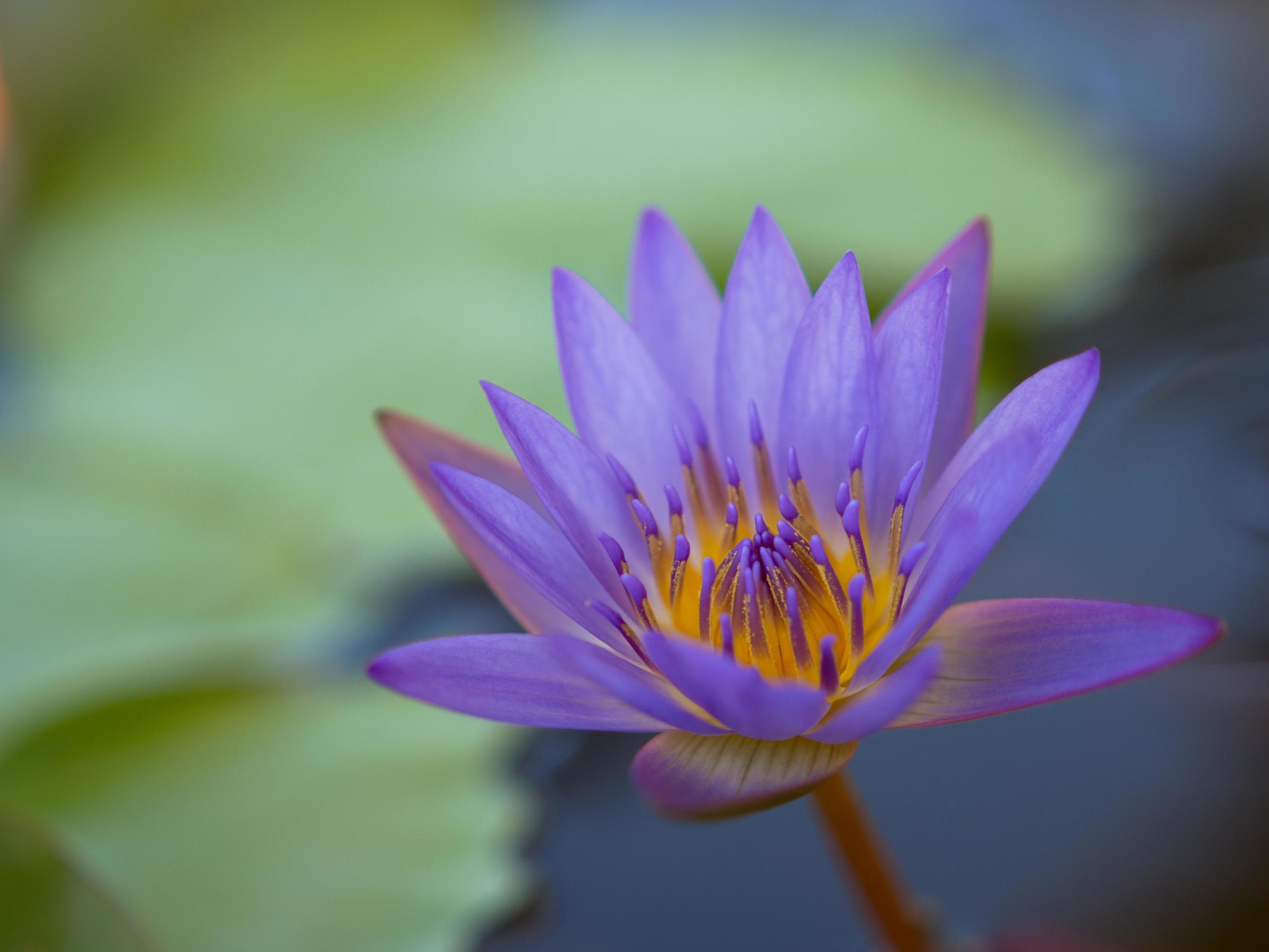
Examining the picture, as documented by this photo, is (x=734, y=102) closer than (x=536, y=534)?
No

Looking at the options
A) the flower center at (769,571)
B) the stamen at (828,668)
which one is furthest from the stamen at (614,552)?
the stamen at (828,668)

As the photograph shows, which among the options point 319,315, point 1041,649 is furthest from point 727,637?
point 319,315

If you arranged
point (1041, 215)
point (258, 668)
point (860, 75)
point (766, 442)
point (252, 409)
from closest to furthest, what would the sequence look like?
point (766, 442)
point (258, 668)
point (252, 409)
point (1041, 215)
point (860, 75)

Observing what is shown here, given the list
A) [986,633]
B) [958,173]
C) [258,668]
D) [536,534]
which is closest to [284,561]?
[258,668]

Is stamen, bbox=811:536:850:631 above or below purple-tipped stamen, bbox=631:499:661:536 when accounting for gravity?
below

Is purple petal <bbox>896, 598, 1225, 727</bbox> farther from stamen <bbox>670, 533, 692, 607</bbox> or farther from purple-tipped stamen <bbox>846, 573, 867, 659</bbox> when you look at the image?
stamen <bbox>670, 533, 692, 607</bbox>

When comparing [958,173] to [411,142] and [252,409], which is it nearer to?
[411,142]

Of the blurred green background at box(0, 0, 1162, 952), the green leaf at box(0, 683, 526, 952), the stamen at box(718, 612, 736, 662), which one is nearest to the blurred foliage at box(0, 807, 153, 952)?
the blurred green background at box(0, 0, 1162, 952)
